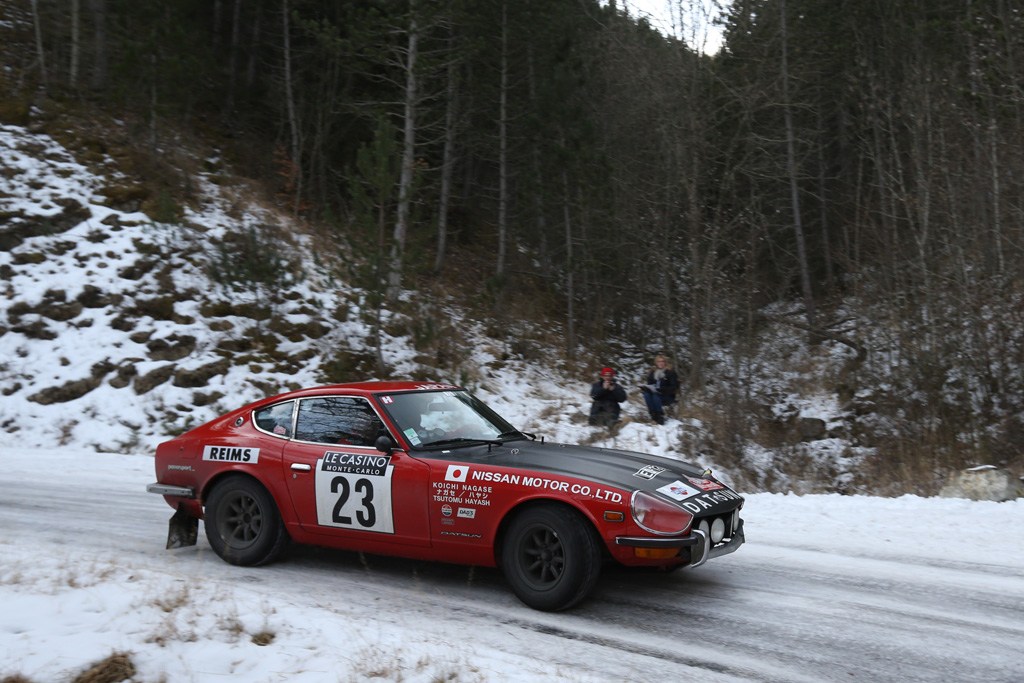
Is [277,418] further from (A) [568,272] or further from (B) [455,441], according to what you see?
(A) [568,272]

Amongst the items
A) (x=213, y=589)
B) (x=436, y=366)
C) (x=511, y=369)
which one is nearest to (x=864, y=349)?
(x=511, y=369)

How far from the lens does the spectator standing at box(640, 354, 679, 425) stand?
Answer: 14305 mm

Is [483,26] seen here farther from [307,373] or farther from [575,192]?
[307,373]

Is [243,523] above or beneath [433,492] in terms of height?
beneath

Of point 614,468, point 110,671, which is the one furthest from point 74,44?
point 110,671

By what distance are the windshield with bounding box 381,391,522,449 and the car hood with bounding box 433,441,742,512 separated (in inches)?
8.7

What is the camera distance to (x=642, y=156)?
80.6ft

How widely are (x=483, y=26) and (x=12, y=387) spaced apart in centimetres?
1539

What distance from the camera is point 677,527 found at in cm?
514

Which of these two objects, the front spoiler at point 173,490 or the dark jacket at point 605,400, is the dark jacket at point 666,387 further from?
the front spoiler at point 173,490

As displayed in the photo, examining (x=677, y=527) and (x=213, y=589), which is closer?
(x=677, y=527)

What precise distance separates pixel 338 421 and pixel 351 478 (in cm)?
54

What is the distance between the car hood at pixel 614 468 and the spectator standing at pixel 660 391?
7982 mm

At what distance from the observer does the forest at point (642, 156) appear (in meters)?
16.2
